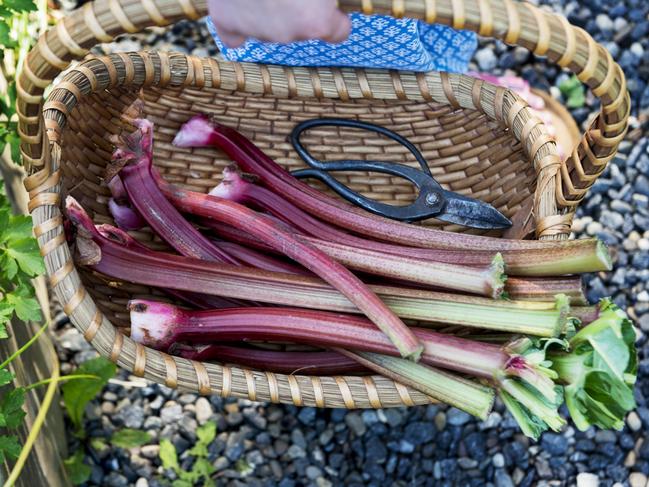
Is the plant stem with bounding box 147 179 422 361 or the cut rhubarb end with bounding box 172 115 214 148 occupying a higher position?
the cut rhubarb end with bounding box 172 115 214 148

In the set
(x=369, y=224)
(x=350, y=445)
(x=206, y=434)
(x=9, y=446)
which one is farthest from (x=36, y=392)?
(x=369, y=224)

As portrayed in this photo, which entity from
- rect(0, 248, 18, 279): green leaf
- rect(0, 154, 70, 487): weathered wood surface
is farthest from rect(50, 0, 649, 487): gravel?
rect(0, 248, 18, 279): green leaf

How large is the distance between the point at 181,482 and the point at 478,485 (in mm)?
790

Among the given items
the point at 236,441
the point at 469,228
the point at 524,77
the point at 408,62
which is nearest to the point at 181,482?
the point at 236,441

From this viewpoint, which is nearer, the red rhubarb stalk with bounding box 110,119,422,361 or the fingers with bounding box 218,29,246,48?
the fingers with bounding box 218,29,246,48

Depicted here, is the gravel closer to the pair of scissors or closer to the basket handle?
the pair of scissors

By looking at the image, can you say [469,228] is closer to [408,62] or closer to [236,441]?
[408,62]

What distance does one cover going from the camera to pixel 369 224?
1779 mm

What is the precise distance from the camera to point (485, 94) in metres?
1.91

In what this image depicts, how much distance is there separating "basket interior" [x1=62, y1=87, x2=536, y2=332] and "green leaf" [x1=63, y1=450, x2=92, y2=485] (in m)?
0.81

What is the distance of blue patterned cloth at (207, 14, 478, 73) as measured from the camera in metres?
1.81

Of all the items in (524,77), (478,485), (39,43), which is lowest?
(478,485)

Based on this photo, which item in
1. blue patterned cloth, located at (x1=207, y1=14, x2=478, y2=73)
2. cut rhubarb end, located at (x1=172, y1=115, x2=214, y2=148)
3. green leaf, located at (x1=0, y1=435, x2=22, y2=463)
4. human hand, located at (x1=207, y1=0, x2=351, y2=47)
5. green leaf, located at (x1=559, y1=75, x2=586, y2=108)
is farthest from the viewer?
green leaf, located at (x1=559, y1=75, x2=586, y2=108)

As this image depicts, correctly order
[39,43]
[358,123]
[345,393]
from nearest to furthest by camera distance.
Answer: [39,43]
[345,393]
[358,123]
